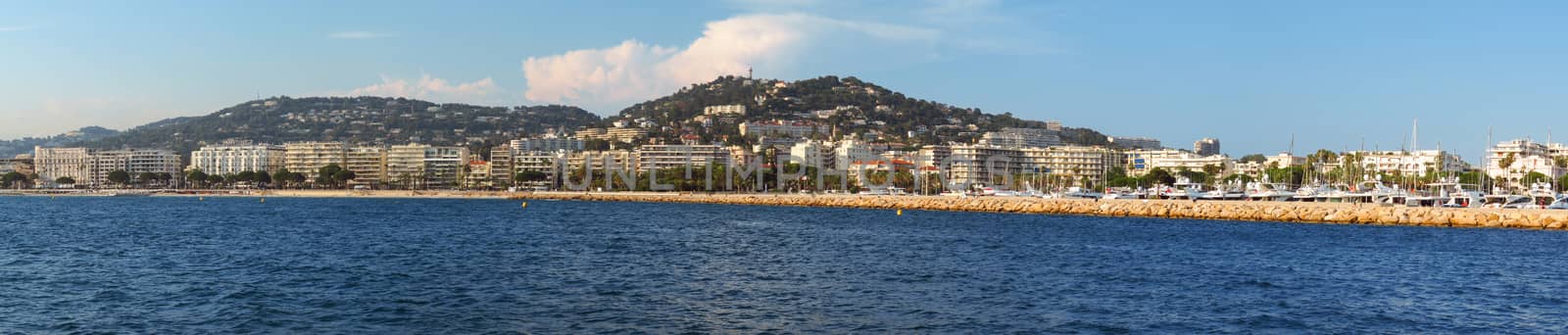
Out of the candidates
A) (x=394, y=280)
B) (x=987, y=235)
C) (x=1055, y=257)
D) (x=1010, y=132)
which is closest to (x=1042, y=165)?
(x=1010, y=132)

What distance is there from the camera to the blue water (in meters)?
Result: 15.6

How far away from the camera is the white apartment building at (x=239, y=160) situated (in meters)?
148

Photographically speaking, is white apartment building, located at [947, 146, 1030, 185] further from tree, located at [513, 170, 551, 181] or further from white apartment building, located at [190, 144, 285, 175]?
white apartment building, located at [190, 144, 285, 175]

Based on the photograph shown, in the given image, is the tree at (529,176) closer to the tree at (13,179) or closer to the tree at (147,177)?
the tree at (147,177)

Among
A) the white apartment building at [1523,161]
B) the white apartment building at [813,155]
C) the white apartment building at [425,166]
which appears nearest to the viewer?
the white apartment building at [1523,161]

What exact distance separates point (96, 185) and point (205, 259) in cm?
13690

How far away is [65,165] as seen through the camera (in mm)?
153500

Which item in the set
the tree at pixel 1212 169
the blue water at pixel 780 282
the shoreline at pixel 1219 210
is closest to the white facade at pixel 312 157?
the shoreline at pixel 1219 210

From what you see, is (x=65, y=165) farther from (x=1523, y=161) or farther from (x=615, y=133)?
(x=1523, y=161)

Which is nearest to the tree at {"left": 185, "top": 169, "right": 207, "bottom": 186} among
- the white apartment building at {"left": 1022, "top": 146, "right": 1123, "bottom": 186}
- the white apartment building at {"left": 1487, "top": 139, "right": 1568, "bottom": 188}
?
the white apartment building at {"left": 1022, "top": 146, "right": 1123, "bottom": 186}

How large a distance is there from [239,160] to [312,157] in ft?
33.9

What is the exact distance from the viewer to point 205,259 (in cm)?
2502

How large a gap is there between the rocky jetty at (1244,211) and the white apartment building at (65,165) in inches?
4627

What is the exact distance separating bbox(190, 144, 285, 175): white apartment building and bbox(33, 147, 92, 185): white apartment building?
1356 centimetres
